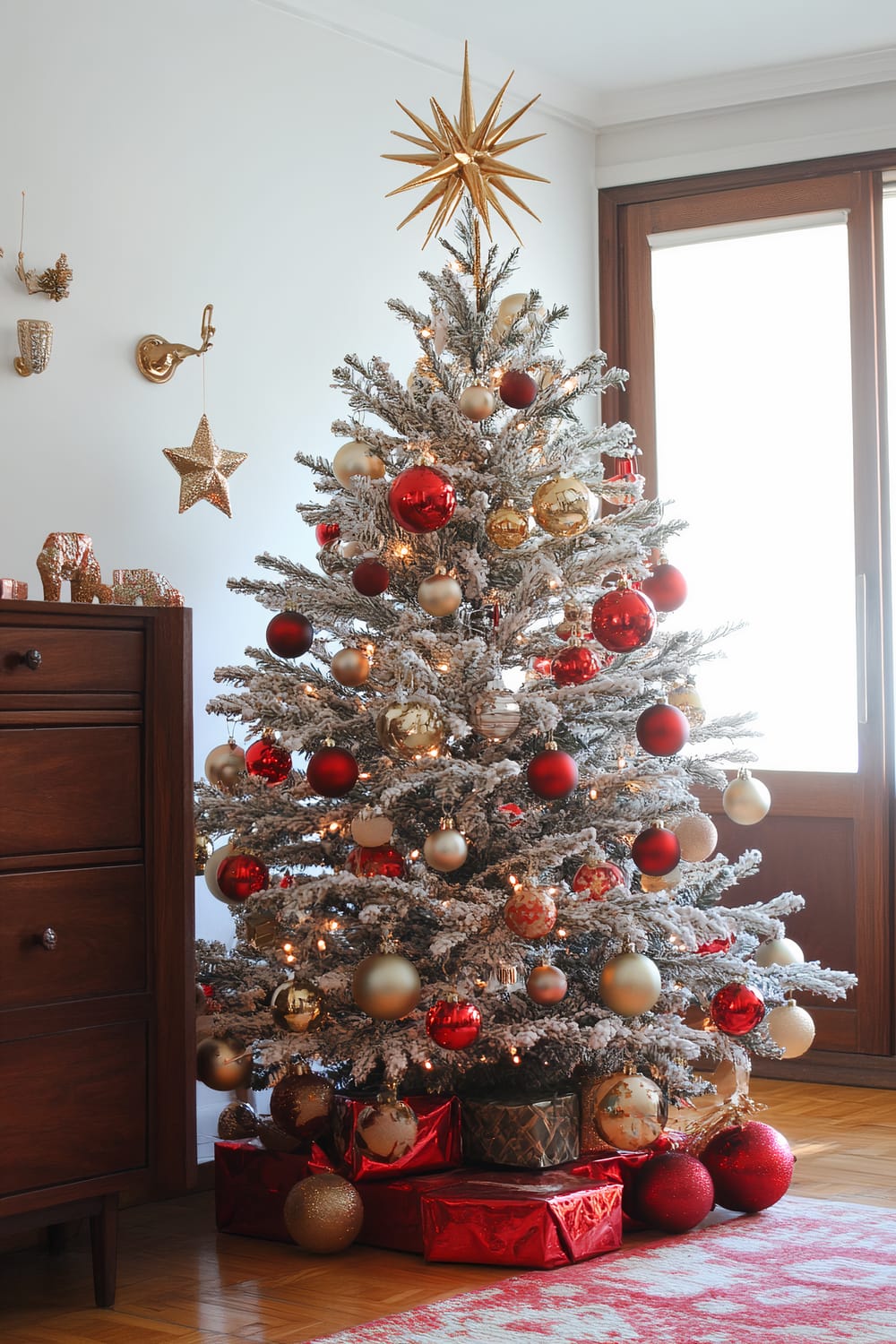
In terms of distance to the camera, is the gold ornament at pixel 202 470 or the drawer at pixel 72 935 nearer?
the drawer at pixel 72 935

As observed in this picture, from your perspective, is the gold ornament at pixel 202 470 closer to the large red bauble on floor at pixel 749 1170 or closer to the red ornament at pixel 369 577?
the red ornament at pixel 369 577

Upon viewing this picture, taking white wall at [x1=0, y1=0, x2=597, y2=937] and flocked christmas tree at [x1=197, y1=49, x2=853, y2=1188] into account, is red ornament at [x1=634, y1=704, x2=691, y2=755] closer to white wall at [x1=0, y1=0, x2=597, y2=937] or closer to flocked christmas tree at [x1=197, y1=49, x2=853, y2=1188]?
flocked christmas tree at [x1=197, y1=49, x2=853, y2=1188]

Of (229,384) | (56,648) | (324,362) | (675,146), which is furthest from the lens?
(675,146)

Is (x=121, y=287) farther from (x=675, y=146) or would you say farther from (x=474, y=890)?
(x=675, y=146)

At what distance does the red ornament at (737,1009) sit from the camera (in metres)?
2.74

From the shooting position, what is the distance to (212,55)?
133 inches

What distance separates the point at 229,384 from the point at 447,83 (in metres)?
1.22

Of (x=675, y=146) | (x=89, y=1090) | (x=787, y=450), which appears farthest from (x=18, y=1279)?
(x=675, y=146)

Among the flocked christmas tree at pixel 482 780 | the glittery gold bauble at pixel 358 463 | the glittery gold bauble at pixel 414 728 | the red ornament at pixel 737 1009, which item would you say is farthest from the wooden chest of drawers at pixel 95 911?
the red ornament at pixel 737 1009

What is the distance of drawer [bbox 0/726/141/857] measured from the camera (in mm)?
2344

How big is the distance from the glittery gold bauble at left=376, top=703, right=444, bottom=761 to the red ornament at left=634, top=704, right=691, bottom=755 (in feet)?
1.20

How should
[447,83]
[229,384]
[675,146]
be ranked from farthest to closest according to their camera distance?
[675,146]
[447,83]
[229,384]

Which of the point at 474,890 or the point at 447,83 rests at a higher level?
the point at 447,83

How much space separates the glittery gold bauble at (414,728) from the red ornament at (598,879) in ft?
1.09
